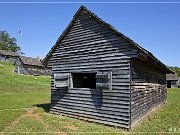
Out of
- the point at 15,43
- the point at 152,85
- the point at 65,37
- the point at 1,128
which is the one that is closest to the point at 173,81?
the point at 152,85

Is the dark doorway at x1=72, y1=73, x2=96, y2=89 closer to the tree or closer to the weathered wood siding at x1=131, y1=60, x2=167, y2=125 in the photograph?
the weathered wood siding at x1=131, y1=60, x2=167, y2=125

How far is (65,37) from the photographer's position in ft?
63.1

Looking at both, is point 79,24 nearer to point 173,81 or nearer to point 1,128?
point 1,128

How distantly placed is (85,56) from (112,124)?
512 centimetres

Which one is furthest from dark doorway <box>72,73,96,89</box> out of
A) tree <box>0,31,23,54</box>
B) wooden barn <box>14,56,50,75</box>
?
tree <box>0,31,23,54</box>

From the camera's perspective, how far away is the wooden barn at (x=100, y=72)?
593 inches

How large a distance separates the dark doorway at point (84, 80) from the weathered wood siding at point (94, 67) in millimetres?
1519

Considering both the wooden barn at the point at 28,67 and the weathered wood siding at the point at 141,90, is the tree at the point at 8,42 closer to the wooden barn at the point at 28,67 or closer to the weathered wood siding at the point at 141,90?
the wooden barn at the point at 28,67

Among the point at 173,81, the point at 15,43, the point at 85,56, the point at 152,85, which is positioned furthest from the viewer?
the point at 15,43

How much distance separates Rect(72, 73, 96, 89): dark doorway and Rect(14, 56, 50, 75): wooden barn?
4300 cm

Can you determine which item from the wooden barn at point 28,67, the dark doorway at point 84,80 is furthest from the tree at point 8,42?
the dark doorway at point 84,80

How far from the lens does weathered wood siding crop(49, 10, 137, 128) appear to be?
15133 mm

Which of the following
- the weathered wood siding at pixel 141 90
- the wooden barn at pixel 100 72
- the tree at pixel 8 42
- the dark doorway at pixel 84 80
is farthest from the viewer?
the tree at pixel 8 42

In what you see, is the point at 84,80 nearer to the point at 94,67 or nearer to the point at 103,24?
the point at 94,67
